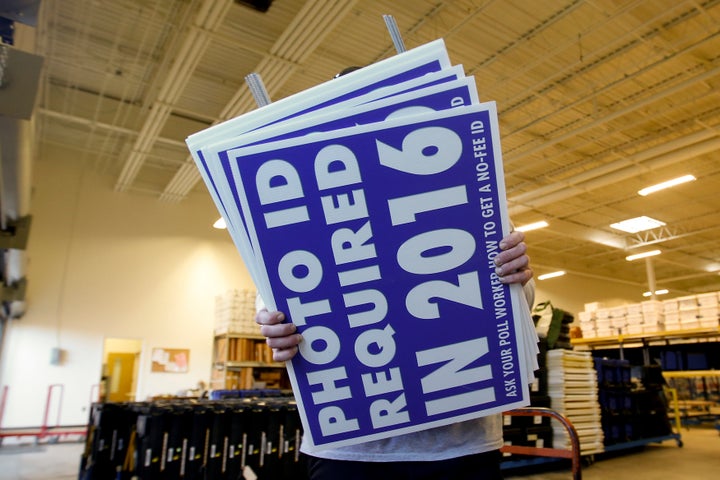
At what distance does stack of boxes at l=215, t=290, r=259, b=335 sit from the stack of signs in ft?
33.9

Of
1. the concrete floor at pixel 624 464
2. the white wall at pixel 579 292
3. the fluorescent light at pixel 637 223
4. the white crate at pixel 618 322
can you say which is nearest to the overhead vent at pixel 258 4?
the concrete floor at pixel 624 464

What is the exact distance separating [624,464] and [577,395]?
47.9 inches

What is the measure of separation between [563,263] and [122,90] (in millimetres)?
17115

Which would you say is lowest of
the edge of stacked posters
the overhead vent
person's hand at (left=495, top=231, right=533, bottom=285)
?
the edge of stacked posters

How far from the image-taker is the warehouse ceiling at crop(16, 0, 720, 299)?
7.07 meters

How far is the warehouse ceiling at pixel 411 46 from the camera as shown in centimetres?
707

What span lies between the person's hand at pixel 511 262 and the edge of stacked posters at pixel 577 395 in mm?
5072

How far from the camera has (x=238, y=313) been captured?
1105cm

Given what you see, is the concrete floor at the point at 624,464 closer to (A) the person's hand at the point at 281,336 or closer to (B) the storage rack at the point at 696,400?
(B) the storage rack at the point at 696,400

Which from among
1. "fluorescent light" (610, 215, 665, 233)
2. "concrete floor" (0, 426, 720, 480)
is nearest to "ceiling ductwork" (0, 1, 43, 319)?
"concrete floor" (0, 426, 720, 480)

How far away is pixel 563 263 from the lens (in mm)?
20266

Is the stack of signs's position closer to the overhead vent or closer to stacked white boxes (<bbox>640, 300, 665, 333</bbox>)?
the overhead vent

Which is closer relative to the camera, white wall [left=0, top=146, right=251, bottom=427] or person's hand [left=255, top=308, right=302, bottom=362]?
person's hand [left=255, top=308, right=302, bottom=362]

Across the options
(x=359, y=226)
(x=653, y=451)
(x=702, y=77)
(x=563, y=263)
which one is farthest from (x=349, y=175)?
(x=563, y=263)
